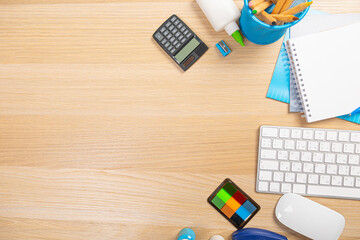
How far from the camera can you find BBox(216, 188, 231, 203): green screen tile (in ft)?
2.15

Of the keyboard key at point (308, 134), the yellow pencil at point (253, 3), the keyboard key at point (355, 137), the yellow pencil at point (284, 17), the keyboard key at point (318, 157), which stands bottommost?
the keyboard key at point (355, 137)

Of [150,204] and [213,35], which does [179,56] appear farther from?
[150,204]

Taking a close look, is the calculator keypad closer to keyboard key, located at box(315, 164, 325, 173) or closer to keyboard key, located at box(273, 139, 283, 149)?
keyboard key, located at box(273, 139, 283, 149)

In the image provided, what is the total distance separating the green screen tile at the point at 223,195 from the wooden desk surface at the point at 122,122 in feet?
0.09

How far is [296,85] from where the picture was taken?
642mm

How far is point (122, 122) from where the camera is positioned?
678 mm

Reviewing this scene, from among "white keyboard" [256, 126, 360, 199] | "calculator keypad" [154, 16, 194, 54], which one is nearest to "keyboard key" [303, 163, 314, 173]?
"white keyboard" [256, 126, 360, 199]

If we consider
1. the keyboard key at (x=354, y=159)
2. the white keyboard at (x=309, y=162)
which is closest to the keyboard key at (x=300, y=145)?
the white keyboard at (x=309, y=162)

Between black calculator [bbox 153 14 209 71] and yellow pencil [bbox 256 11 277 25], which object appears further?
black calculator [bbox 153 14 209 71]

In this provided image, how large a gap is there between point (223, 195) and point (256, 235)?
0.11 metres

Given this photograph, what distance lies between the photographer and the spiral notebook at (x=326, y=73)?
24.7 inches

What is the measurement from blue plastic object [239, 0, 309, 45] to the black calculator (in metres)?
0.10

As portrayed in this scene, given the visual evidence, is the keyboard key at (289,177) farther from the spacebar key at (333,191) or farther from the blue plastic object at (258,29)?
the blue plastic object at (258,29)

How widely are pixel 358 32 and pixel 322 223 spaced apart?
422mm
